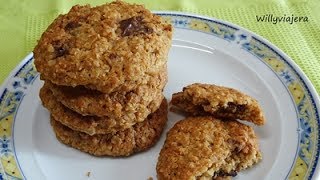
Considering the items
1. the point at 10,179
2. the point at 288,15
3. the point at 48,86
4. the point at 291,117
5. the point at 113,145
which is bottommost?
the point at 10,179

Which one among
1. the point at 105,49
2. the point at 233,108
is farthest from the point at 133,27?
the point at 233,108

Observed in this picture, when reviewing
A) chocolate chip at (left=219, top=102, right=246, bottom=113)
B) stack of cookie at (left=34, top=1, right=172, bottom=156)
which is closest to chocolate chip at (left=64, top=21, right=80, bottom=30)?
stack of cookie at (left=34, top=1, right=172, bottom=156)

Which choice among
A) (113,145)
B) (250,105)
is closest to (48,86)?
(113,145)

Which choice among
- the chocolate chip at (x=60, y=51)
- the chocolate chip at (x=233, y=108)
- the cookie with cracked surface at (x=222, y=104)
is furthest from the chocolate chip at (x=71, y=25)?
the chocolate chip at (x=233, y=108)

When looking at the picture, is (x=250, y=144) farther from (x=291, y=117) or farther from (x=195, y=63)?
(x=195, y=63)

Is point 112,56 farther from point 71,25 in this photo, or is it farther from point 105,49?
point 71,25
